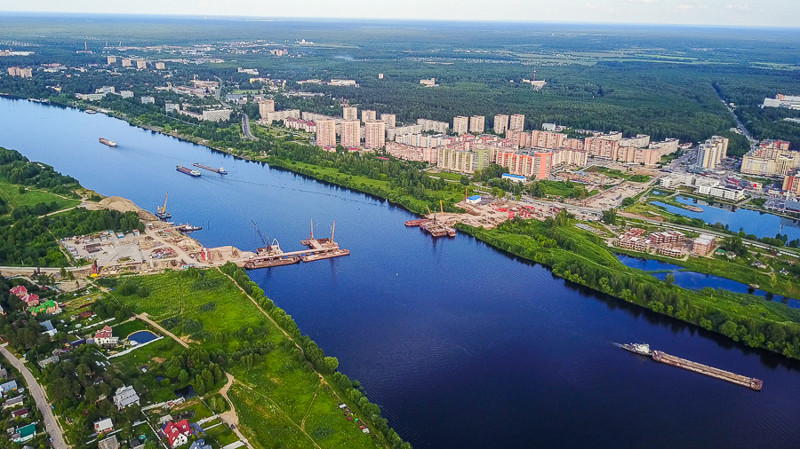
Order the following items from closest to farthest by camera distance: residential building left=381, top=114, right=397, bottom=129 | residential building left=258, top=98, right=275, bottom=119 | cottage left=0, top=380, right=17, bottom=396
A: 1. cottage left=0, top=380, right=17, bottom=396
2. residential building left=381, top=114, right=397, bottom=129
3. residential building left=258, top=98, right=275, bottom=119

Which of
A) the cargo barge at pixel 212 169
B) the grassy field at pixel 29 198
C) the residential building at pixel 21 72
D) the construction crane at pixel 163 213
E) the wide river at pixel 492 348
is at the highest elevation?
the residential building at pixel 21 72

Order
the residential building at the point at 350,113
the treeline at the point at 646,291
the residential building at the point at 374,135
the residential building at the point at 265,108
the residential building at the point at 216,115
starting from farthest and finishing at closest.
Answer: the residential building at the point at 350,113 < the residential building at the point at 265,108 < the residential building at the point at 216,115 < the residential building at the point at 374,135 < the treeline at the point at 646,291

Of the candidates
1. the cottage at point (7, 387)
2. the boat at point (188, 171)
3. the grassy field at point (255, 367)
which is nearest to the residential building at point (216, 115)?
the boat at point (188, 171)

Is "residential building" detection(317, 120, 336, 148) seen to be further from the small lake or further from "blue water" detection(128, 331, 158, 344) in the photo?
"blue water" detection(128, 331, 158, 344)

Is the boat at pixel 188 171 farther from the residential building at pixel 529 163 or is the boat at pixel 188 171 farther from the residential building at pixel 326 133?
the residential building at pixel 529 163

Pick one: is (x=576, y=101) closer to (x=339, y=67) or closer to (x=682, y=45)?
(x=339, y=67)

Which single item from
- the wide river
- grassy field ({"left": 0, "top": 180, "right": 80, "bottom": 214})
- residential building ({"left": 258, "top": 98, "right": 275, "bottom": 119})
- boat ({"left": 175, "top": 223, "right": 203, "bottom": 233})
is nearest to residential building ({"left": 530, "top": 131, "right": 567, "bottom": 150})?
the wide river

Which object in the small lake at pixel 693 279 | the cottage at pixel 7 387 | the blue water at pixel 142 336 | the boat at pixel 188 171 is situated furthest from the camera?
the boat at pixel 188 171

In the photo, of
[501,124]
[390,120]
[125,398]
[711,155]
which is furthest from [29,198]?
[711,155]
